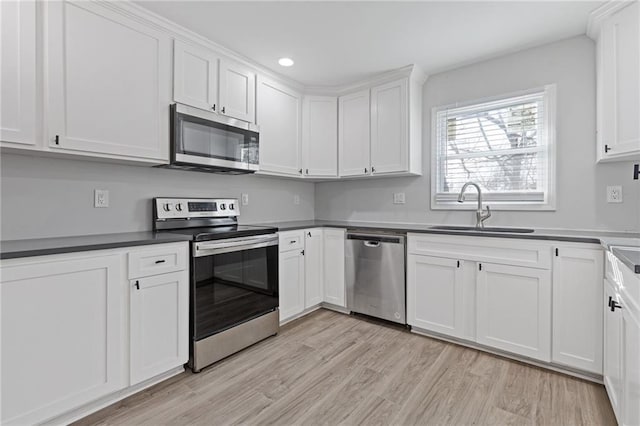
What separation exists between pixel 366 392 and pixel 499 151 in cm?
227

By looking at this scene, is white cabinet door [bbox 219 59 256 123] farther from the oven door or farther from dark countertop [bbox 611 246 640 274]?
dark countertop [bbox 611 246 640 274]

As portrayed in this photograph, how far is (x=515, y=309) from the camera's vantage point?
2215mm

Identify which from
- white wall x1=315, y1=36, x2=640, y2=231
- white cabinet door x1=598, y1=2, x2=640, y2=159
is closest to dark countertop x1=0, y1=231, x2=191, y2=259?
white wall x1=315, y1=36, x2=640, y2=231

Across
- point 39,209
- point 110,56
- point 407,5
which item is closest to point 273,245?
point 39,209

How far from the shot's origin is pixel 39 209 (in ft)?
6.09

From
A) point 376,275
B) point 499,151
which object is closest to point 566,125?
point 499,151

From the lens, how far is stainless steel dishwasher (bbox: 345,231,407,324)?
2793mm

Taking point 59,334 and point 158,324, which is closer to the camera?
point 59,334

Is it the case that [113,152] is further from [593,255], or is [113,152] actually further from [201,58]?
[593,255]

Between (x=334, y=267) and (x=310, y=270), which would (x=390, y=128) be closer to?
(x=334, y=267)

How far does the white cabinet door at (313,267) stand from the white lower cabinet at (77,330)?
1.34m

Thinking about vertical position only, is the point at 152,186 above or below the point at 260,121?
below

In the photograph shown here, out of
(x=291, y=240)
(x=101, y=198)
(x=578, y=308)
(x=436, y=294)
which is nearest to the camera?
(x=578, y=308)

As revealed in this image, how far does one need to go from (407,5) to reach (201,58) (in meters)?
1.53
